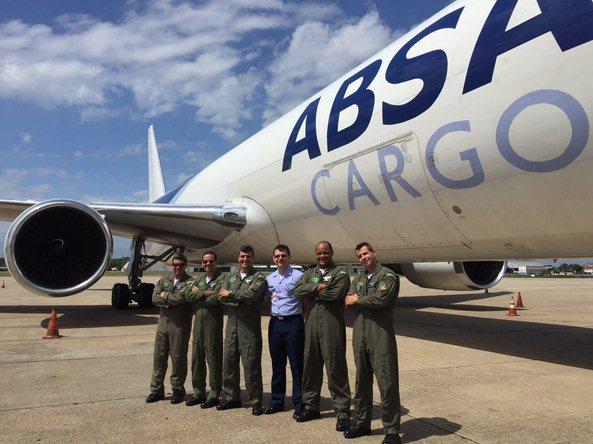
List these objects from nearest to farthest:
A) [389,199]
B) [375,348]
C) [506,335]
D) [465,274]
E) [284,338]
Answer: [375,348] → [284,338] → [389,199] → [506,335] → [465,274]

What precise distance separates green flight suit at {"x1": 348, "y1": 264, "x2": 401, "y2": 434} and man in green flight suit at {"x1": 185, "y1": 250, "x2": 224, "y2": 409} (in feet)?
4.45

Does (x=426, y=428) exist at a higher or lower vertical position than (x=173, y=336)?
lower

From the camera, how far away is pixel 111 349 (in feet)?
22.8

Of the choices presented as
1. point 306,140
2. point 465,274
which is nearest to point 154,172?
point 465,274

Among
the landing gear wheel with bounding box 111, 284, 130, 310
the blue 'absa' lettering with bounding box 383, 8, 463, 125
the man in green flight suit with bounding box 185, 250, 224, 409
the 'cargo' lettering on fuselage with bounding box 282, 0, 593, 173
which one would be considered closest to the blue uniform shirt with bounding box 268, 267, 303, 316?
the man in green flight suit with bounding box 185, 250, 224, 409

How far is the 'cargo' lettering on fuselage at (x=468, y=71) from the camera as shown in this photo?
14.3 ft

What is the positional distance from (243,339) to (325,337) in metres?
0.77

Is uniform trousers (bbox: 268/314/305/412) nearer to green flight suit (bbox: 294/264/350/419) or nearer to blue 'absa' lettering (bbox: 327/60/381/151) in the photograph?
green flight suit (bbox: 294/264/350/419)

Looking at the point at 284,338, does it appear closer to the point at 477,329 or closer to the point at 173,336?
the point at 173,336

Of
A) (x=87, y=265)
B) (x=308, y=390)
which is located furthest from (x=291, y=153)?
(x=308, y=390)

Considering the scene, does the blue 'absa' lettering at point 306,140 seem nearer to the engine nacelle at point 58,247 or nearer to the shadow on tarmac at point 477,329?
the shadow on tarmac at point 477,329

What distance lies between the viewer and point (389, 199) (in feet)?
20.9

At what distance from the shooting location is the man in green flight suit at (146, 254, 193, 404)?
4465 millimetres

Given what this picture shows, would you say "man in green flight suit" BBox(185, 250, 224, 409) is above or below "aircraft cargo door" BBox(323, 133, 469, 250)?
below
